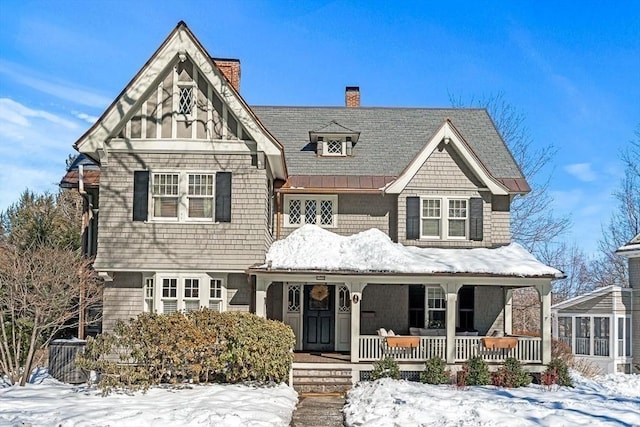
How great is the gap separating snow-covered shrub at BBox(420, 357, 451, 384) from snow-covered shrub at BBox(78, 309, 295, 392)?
3.69 metres

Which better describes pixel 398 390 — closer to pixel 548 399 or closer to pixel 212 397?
pixel 548 399

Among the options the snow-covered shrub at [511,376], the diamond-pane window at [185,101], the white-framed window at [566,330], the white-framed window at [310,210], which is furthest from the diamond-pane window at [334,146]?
the white-framed window at [566,330]

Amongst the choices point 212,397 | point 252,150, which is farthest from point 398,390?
point 252,150

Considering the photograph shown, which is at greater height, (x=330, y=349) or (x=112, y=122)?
(x=112, y=122)

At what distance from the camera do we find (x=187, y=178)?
17.0 metres

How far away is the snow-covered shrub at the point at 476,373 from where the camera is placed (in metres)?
16.1

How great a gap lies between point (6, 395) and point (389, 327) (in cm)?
1076

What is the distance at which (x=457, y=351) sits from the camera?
17031mm

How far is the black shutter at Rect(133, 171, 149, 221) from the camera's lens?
1694 centimetres

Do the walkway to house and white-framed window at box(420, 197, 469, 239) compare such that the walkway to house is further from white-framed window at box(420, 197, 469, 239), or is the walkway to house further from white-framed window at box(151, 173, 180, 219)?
white-framed window at box(420, 197, 469, 239)

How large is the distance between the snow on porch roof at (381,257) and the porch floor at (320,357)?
2369 mm

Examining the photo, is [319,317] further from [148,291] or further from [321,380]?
[148,291]

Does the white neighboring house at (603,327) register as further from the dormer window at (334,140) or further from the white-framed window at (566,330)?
the dormer window at (334,140)

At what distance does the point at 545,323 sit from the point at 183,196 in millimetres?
9936
